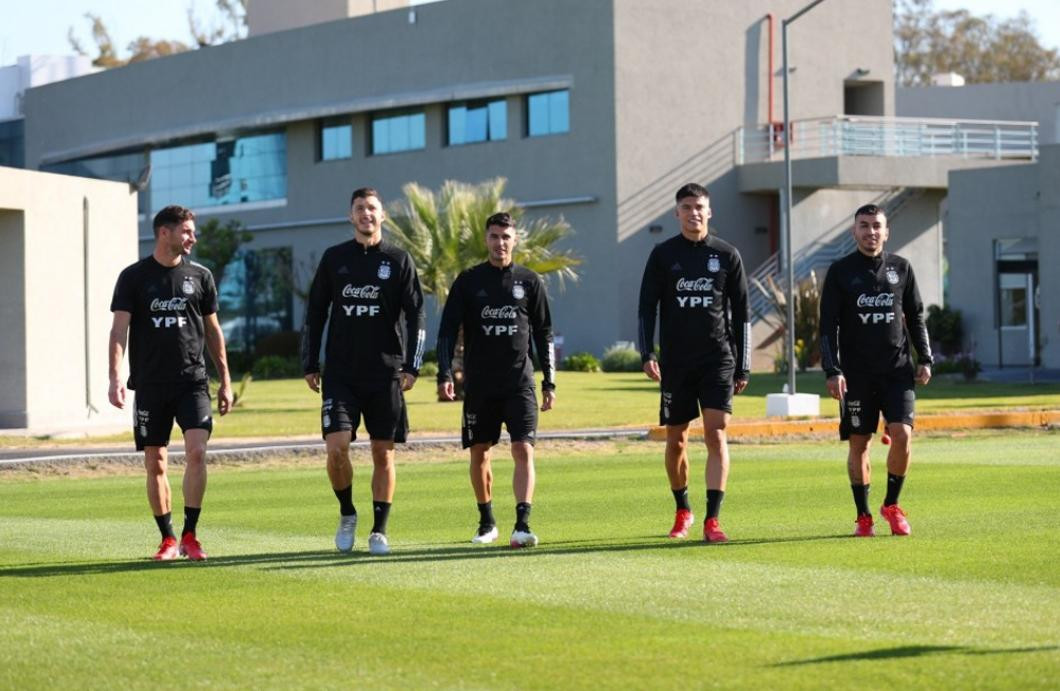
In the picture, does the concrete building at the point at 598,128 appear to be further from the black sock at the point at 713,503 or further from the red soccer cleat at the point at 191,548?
the red soccer cleat at the point at 191,548

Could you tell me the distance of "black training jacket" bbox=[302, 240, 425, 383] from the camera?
11742 millimetres

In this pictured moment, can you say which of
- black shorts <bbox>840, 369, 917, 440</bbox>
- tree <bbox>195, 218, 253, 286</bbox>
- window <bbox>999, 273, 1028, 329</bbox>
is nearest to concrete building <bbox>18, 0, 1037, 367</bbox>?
tree <bbox>195, 218, 253, 286</bbox>

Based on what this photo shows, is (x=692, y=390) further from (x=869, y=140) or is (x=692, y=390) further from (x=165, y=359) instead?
(x=869, y=140)

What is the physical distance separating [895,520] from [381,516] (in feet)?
11.0

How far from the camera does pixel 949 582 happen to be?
964 cm

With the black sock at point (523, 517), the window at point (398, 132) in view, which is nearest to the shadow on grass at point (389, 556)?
the black sock at point (523, 517)

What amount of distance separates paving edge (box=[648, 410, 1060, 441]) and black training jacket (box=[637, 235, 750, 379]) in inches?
532

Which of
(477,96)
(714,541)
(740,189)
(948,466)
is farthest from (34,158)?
(714,541)

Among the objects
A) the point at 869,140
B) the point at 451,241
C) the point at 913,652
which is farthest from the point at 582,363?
the point at 913,652

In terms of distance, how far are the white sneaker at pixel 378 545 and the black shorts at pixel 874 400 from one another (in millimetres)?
3124

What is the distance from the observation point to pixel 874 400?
40.5 ft

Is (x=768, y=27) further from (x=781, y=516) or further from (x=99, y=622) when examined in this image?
(x=99, y=622)

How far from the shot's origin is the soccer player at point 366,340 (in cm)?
1173

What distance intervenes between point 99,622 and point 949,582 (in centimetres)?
431
